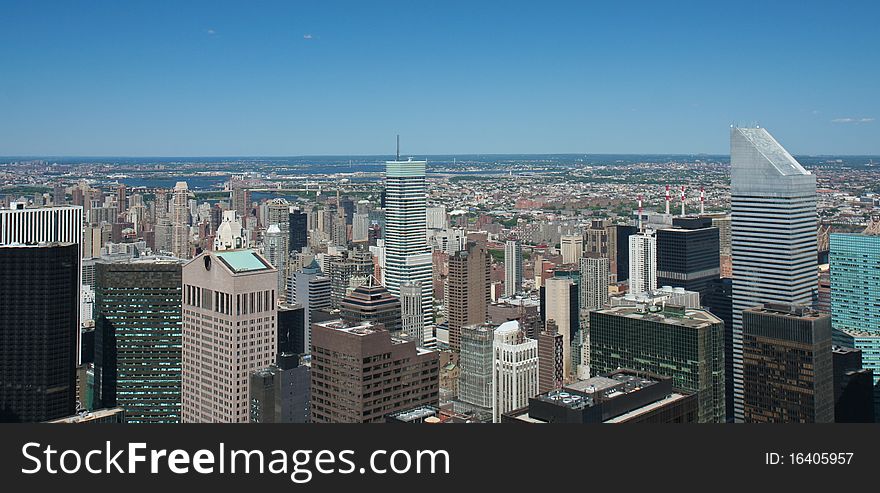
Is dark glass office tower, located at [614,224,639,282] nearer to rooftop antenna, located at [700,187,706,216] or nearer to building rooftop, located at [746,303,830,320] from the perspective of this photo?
rooftop antenna, located at [700,187,706,216]

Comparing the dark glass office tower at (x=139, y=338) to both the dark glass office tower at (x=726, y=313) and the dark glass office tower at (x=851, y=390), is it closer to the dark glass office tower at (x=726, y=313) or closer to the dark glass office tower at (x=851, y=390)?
the dark glass office tower at (x=726, y=313)

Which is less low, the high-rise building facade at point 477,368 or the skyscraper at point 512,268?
the skyscraper at point 512,268

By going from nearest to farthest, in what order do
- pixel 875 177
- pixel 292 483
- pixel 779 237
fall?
pixel 292 483 < pixel 875 177 < pixel 779 237

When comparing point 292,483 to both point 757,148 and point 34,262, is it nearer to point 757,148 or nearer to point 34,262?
point 34,262

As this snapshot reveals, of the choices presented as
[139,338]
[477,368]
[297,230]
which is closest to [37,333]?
[139,338]

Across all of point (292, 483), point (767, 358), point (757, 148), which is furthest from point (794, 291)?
point (292, 483)

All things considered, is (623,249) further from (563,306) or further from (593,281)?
(563,306)

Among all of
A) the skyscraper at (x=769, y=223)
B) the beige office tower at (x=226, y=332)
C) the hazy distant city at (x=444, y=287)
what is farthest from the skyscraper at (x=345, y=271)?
the skyscraper at (x=769, y=223)
